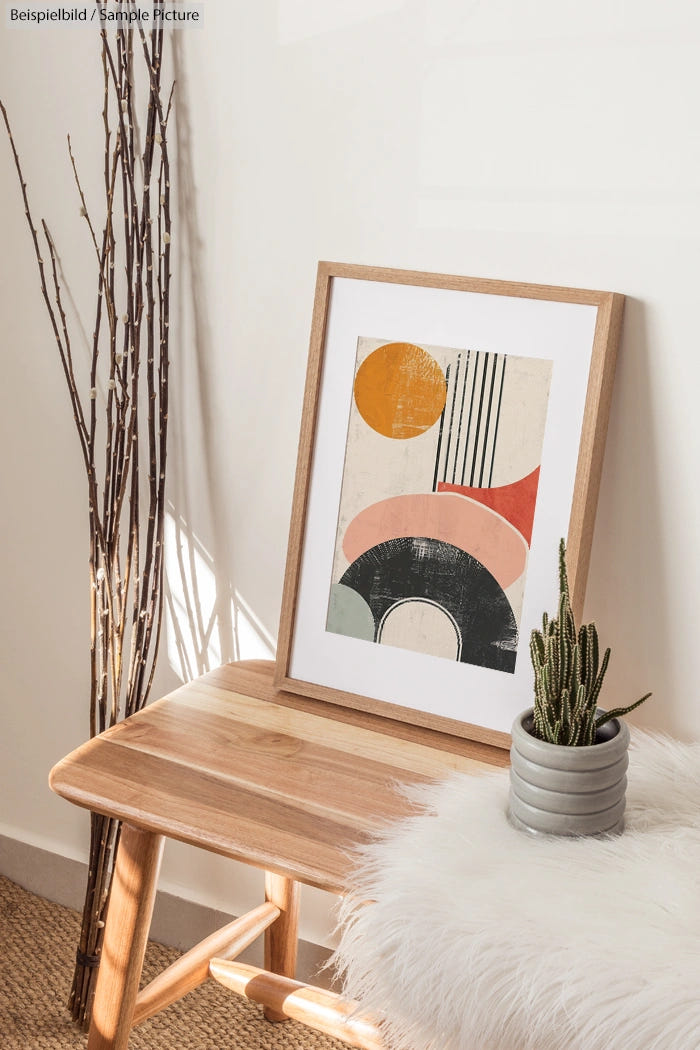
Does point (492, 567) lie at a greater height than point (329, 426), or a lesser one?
lesser

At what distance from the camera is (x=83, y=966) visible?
1.59 m

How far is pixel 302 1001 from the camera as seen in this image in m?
1.27

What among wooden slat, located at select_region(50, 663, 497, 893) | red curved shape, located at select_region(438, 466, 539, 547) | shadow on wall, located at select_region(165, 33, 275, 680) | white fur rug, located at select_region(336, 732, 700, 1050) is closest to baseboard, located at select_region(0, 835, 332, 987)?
shadow on wall, located at select_region(165, 33, 275, 680)

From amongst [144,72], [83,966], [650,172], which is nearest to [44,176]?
[144,72]

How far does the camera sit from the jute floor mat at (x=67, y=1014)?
1.57 m

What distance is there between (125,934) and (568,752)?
0.58 meters

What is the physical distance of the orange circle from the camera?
4.10 ft

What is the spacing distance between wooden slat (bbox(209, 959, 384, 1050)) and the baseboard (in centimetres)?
24

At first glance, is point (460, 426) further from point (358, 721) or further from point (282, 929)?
point (282, 929)

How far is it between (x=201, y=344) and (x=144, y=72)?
38 cm

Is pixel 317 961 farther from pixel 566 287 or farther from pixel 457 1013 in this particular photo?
pixel 566 287

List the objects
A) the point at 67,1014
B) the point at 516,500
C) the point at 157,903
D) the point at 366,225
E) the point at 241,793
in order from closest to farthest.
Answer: the point at 241,793
the point at 516,500
the point at 366,225
the point at 67,1014
the point at 157,903

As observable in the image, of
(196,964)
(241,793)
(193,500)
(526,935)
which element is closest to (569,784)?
(526,935)

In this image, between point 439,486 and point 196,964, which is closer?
point 439,486
